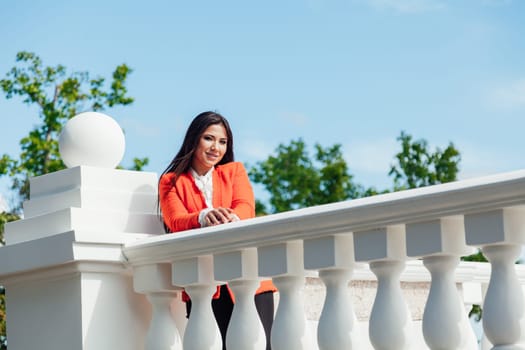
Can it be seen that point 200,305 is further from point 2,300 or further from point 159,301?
point 2,300

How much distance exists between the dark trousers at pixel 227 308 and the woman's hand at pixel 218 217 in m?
0.31

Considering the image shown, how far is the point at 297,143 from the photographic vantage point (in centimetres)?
3362

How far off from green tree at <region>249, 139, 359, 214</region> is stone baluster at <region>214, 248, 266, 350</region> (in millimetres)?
25854

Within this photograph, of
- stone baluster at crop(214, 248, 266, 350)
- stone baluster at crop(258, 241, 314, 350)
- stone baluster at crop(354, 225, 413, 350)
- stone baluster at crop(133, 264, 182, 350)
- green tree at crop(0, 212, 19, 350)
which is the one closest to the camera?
stone baluster at crop(354, 225, 413, 350)

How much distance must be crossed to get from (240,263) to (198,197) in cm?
95

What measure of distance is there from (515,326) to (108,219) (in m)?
1.89

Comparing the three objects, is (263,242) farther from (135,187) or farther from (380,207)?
(135,187)

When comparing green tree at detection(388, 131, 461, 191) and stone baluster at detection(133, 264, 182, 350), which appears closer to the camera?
stone baluster at detection(133, 264, 182, 350)

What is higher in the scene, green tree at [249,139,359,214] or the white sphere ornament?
green tree at [249,139,359,214]

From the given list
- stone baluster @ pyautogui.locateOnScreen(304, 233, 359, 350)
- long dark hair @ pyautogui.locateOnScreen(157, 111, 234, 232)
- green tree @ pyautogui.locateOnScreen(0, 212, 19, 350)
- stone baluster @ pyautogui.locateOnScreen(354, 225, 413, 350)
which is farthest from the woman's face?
green tree @ pyautogui.locateOnScreen(0, 212, 19, 350)

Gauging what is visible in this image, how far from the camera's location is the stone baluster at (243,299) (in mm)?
3416

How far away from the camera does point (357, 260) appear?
3.05 m

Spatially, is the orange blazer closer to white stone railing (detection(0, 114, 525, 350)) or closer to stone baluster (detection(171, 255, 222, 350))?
white stone railing (detection(0, 114, 525, 350))

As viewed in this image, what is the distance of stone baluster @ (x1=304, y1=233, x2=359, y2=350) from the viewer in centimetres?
310
